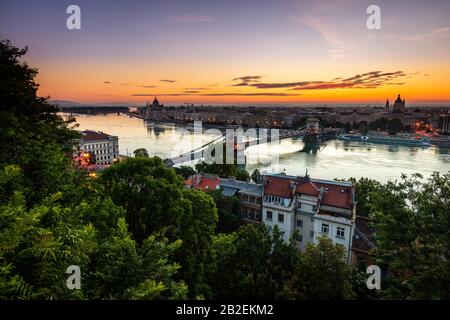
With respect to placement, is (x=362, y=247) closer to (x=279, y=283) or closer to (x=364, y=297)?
(x=364, y=297)

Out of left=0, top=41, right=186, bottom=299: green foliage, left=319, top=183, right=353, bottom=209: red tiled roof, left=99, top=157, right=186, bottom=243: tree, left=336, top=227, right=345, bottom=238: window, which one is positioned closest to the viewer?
left=0, top=41, right=186, bottom=299: green foliage

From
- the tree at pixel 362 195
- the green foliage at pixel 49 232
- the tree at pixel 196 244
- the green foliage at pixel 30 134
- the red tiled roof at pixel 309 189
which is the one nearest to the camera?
the green foliage at pixel 49 232

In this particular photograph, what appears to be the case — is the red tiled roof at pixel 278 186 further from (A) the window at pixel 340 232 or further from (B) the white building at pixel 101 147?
(B) the white building at pixel 101 147

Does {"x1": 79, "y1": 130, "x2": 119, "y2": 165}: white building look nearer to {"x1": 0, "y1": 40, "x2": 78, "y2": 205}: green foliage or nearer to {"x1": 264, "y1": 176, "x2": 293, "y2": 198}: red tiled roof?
{"x1": 264, "y1": 176, "x2": 293, "y2": 198}: red tiled roof

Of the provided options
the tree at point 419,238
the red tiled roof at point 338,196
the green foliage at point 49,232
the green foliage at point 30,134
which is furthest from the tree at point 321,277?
the red tiled roof at point 338,196

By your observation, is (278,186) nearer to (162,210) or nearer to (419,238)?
(162,210)

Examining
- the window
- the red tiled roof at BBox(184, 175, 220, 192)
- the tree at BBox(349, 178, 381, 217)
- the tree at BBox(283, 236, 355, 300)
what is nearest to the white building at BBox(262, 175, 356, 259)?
the window
